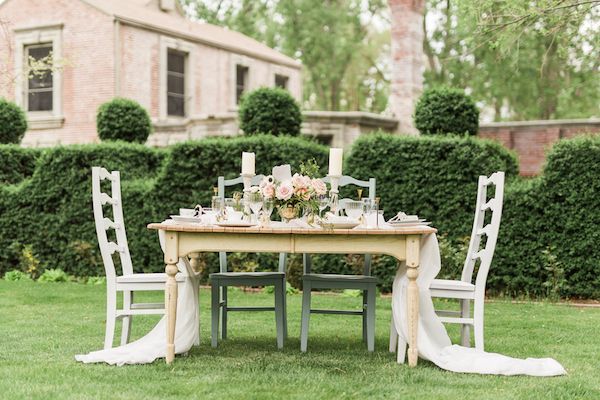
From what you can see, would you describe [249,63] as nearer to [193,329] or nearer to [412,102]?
[412,102]

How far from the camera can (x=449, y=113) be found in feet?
35.2

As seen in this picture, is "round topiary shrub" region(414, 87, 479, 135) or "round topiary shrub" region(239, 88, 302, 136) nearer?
"round topiary shrub" region(414, 87, 479, 135)

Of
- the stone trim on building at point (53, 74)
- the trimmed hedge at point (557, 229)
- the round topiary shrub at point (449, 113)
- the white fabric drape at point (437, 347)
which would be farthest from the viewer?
the stone trim on building at point (53, 74)

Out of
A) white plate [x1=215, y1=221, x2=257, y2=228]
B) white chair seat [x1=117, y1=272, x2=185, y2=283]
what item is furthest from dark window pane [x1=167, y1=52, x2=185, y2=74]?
white plate [x1=215, y1=221, x2=257, y2=228]

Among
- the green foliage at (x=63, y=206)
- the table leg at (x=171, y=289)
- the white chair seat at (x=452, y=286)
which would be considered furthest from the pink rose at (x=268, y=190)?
the green foliage at (x=63, y=206)

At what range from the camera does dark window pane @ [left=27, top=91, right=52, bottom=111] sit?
21.1 meters

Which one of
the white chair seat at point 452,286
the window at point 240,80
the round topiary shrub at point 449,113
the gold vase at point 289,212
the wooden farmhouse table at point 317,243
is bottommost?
the white chair seat at point 452,286

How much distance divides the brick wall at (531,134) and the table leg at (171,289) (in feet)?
38.7

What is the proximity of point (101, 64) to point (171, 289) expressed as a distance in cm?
1513

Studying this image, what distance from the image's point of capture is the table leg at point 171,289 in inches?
235

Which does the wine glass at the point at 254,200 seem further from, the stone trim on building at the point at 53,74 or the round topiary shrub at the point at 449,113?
the stone trim on building at the point at 53,74

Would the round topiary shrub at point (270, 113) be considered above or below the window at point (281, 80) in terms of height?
below

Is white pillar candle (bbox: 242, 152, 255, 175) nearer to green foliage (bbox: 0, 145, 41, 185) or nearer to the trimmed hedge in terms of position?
the trimmed hedge

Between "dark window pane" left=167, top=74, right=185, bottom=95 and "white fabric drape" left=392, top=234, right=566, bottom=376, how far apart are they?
16431mm
